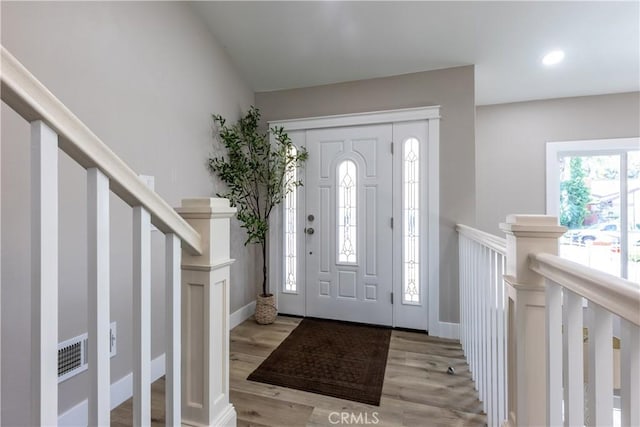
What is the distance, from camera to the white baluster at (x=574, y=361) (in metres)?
0.71

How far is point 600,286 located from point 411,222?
2201 millimetres

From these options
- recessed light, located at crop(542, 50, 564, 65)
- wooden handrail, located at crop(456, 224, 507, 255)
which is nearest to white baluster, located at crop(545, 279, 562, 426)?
wooden handrail, located at crop(456, 224, 507, 255)

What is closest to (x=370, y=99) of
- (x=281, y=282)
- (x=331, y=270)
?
(x=331, y=270)

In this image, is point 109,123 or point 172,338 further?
point 109,123

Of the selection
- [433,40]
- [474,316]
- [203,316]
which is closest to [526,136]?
[433,40]

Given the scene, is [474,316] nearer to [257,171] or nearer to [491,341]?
[491,341]

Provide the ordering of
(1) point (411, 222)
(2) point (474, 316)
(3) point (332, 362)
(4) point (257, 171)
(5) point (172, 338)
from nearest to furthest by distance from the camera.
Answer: (5) point (172, 338), (2) point (474, 316), (3) point (332, 362), (1) point (411, 222), (4) point (257, 171)

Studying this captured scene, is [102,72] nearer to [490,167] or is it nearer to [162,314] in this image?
[162,314]

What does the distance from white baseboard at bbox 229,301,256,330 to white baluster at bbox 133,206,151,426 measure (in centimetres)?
209

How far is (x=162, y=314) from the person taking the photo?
2.03 metres

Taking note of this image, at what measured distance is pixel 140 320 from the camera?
0.74 m

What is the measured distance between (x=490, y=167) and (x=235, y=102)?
2995 millimetres

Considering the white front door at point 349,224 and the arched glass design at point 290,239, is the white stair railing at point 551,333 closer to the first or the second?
the white front door at point 349,224
